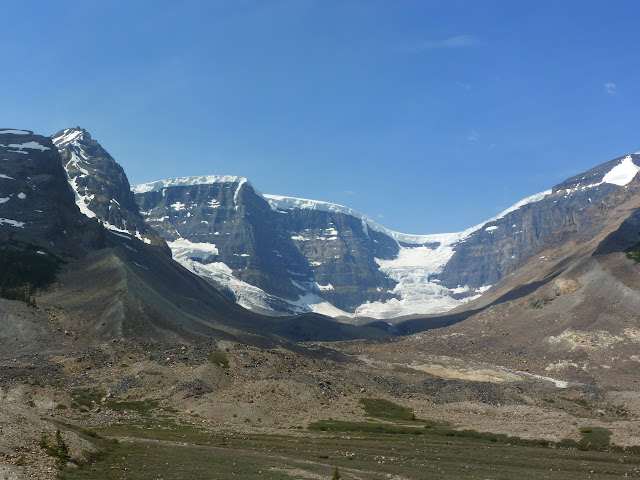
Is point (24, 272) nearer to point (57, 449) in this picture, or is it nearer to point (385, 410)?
point (385, 410)

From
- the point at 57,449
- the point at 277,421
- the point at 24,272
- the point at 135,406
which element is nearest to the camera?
the point at 57,449

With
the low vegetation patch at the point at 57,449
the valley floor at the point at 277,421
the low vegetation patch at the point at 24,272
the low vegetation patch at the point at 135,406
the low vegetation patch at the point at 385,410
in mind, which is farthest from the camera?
the low vegetation patch at the point at 24,272

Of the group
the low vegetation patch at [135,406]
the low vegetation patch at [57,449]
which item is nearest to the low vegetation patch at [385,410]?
the low vegetation patch at [135,406]

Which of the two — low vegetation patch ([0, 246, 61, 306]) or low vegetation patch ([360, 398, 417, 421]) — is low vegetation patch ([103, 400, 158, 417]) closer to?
low vegetation patch ([360, 398, 417, 421])

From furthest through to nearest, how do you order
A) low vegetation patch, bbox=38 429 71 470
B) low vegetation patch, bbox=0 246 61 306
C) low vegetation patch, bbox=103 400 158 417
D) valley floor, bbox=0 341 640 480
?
low vegetation patch, bbox=0 246 61 306, low vegetation patch, bbox=103 400 158 417, valley floor, bbox=0 341 640 480, low vegetation patch, bbox=38 429 71 470

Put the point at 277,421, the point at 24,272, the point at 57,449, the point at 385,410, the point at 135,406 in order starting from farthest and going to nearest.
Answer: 1. the point at 24,272
2. the point at 385,410
3. the point at 135,406
4. the point at 277,421
5. the point at 57,449

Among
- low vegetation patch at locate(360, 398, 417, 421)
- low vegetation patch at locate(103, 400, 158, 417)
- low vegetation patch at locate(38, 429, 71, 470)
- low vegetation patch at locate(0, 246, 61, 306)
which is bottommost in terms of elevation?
low vegetation patch at locate(360, 398, 417, 421)

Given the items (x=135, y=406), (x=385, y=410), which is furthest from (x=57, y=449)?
(x=385, y=410)

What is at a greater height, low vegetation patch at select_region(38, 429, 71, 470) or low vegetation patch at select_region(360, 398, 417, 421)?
low vegetation patch at select_region(38, 429, 71, 470)

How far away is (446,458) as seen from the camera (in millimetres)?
55656

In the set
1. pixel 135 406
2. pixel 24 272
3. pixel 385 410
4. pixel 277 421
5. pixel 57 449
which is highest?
pixel 24 272

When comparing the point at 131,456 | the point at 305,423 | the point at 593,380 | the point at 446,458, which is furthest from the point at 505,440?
the point at 593,380

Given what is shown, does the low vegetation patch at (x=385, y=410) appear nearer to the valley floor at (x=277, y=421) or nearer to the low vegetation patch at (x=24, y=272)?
the valley floor at (x=277, y=421)

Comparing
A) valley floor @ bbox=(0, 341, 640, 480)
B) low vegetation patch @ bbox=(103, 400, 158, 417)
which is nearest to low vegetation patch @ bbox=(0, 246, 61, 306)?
valley floor @ bbox=(0, 341, 640, 480)
